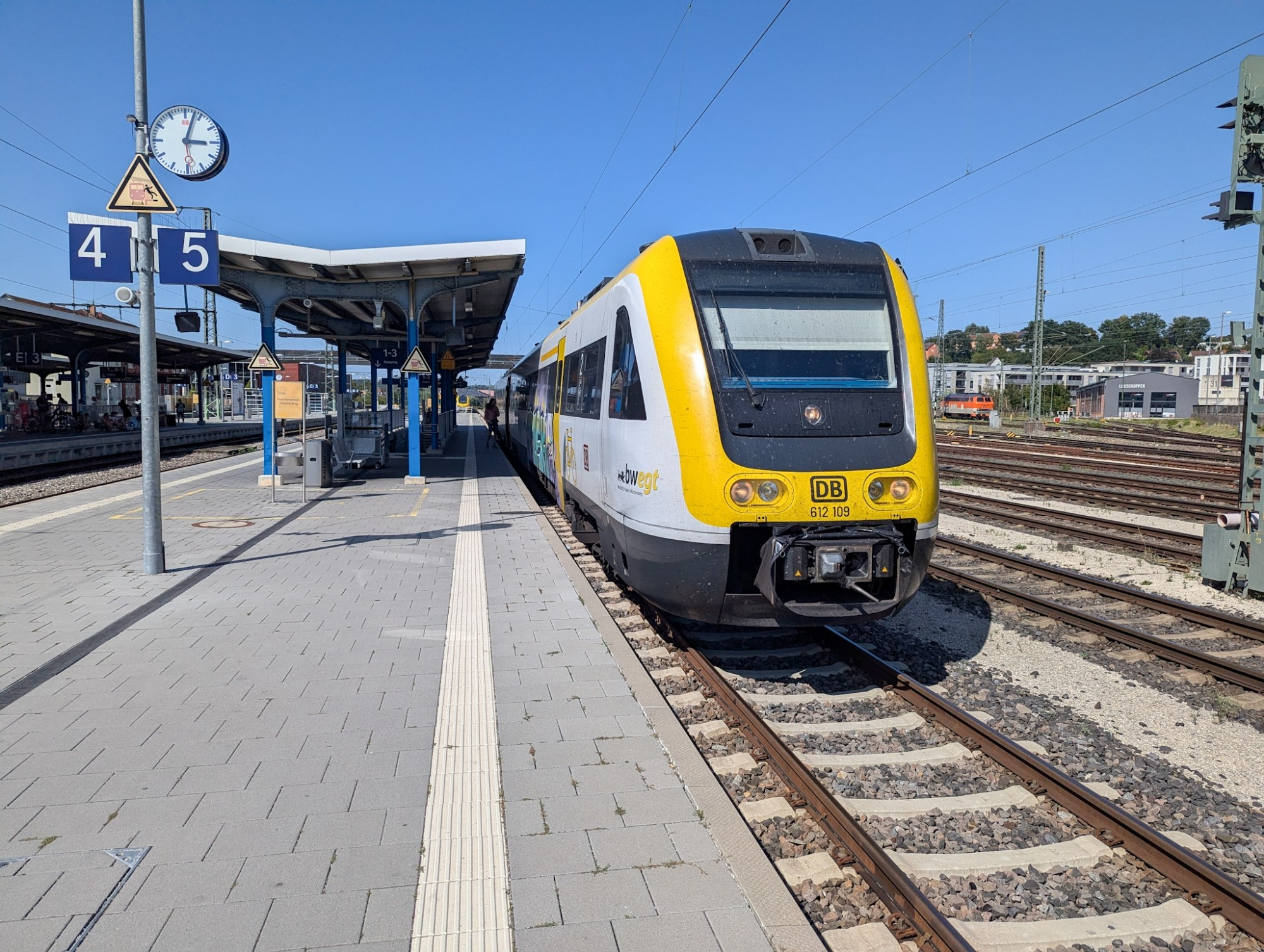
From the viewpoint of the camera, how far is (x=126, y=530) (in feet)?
35.5

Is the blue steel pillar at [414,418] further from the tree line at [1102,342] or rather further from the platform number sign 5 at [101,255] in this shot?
the tree line at [1102,342]

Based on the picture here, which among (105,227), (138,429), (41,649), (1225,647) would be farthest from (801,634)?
(138,429)

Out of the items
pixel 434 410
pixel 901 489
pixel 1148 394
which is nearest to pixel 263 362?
pixel 901 489

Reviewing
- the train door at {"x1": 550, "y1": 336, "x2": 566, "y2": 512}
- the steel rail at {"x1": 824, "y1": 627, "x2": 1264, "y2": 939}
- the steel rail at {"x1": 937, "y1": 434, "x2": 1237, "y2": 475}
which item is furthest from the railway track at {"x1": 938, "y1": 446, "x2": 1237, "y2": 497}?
the steel rail at {"x1": 824, "y1": 627, "x2": 1264, "y2": 939}

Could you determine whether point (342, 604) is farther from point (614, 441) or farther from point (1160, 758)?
point (1160, 758)

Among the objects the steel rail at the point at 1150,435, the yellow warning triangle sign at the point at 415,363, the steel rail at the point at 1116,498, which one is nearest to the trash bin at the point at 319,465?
the yellow warning triangle sign at the point at 415,363

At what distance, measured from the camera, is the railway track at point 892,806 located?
310 cm

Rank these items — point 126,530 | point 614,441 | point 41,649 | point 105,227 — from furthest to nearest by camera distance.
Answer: point 126,530
point 105,227
point 614,441
point 41,649

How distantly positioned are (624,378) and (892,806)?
3511 mm

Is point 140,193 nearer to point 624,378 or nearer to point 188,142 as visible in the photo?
point 188,142

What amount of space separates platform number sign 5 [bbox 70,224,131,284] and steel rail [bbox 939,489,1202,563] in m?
10.9

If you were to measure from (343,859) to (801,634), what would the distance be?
4293 millimetres

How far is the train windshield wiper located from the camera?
208 inches

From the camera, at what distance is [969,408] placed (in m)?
53.4
